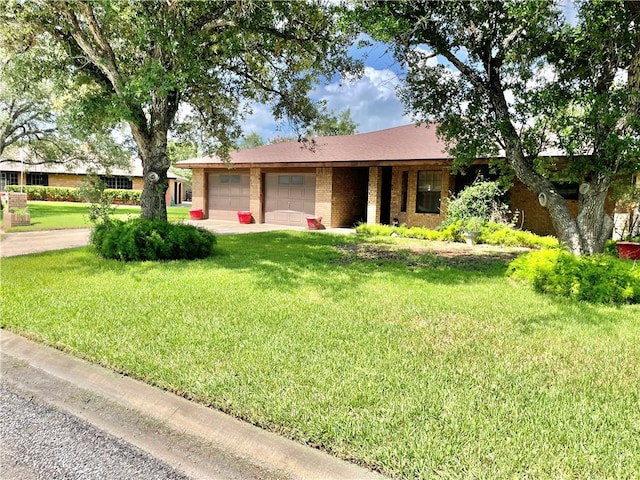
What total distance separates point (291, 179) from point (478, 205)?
29.8 ft

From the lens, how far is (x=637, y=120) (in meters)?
6.43

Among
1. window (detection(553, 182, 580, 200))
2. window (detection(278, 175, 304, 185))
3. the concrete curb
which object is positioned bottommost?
the concrete curb

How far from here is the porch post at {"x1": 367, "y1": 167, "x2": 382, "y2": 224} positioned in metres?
17.1

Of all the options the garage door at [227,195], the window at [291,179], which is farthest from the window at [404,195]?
the garage door at [227,195]

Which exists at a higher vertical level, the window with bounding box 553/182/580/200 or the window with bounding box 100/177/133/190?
the window with bounding box 100/177/133/190

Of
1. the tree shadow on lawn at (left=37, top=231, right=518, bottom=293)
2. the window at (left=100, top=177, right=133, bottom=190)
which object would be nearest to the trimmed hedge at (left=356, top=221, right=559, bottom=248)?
the tree shadow on lawn at (left=37, top=231, right=518, bottom=293)

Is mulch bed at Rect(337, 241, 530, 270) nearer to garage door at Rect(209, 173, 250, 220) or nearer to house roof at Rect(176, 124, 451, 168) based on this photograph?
house roof at Rect(176, 124, 451, 168)

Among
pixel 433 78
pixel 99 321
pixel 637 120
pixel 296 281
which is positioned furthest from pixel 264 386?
pixel 433 78

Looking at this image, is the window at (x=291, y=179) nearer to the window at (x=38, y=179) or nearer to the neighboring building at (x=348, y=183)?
the neighboring building at (x=348, y=183)

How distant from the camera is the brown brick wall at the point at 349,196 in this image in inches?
733

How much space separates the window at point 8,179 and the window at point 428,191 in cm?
4217

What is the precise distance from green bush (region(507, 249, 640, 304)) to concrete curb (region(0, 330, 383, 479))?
5.36 metres

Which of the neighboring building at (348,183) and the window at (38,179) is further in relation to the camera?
the window at (38,179)

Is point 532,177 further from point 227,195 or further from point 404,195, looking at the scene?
point 227,195
